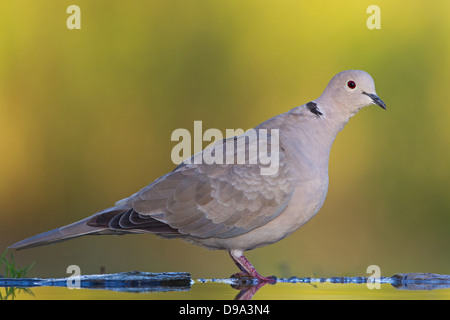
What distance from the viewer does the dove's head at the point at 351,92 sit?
473 cm

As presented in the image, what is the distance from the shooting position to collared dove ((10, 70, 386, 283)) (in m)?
4.33

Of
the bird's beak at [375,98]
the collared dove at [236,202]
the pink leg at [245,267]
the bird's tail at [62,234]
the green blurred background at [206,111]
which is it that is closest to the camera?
the bird's tail at [62,234]

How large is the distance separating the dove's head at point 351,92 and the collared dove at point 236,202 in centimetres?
31

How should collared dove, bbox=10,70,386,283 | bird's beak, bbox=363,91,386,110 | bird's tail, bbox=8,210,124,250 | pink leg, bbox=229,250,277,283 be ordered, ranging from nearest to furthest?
bird's tail, bbox=8,210,124,250
pink leg, bbox=229,250,277,283
collared dove, bbox=10,70,386,283
bird's beak, bbox=363,91,386,110

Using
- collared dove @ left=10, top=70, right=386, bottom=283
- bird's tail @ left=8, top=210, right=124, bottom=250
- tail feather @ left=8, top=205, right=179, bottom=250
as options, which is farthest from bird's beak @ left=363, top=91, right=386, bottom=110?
bird's tail @ left=8, top=210, right=124, bottom=250

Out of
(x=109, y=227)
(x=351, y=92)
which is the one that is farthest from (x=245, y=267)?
(x=351, y=92)

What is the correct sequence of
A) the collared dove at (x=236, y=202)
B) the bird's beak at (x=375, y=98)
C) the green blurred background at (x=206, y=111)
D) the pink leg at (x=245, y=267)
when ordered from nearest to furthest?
the pink leg at (x=245, y=267) → the collared dove at (x=236, y=202) → the bird's beak at (x=375, y=98) → the green blurred background at (x=206, y=111)

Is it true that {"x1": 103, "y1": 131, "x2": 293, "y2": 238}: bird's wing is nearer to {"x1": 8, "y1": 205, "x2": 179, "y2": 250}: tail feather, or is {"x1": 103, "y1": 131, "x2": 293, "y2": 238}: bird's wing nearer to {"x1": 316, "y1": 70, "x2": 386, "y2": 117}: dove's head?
{"x1": 8, "y1": 205, "x2": 179, "y2": 250}: tail feather

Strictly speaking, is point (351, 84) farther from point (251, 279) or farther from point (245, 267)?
point (251, 279)

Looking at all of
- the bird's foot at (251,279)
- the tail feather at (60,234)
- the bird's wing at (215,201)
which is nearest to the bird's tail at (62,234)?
the tail feather at (60,234)

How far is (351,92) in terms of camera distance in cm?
473

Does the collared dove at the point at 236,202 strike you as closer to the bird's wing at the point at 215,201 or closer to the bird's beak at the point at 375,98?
the bird's wing at the point at 215,201

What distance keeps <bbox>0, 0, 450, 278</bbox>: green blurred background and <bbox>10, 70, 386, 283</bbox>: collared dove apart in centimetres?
283

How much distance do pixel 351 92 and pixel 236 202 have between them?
1.11m
